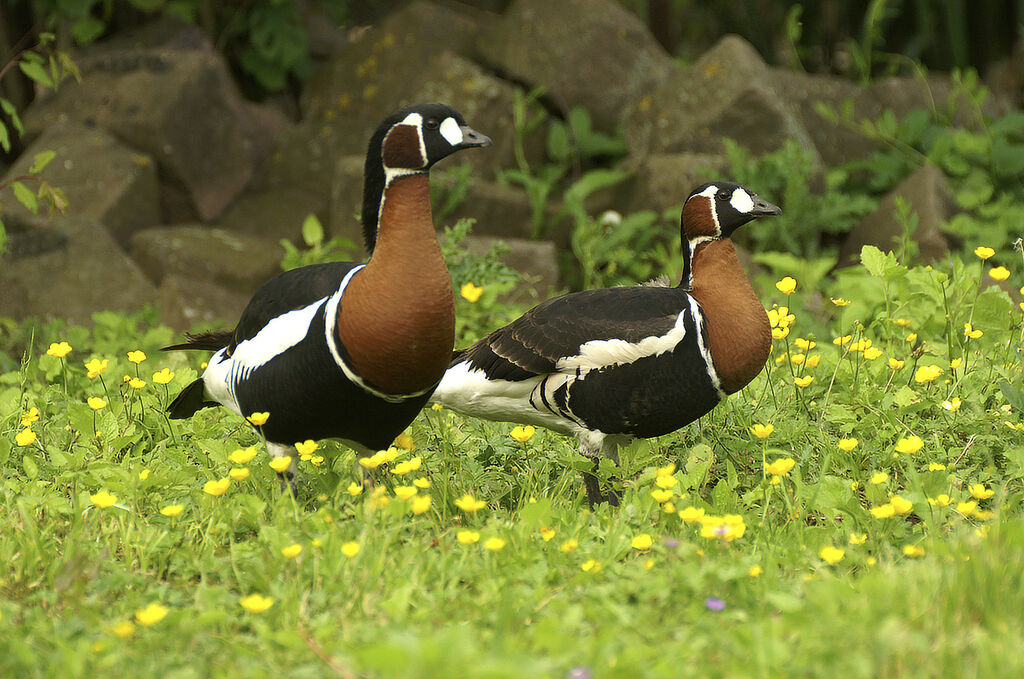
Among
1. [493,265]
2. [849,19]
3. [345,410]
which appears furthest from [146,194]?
[849,19]

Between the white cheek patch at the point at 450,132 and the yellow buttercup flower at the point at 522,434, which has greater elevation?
the white cheek patch at the point at 450,132

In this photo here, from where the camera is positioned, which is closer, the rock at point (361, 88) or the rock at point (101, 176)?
the rock at point (101, 176)

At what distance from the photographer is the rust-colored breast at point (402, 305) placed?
3.34 metres

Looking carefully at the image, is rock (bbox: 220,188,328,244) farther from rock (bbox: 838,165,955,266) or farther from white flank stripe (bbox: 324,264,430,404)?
white flank stripe (bbox: 324,264,430,404)

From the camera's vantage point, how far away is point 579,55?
8320mm

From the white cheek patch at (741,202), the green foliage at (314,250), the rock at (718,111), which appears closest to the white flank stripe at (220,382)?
the white cheek patch at (741,202)

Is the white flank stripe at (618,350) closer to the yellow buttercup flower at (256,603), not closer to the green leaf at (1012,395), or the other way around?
the green leaf at (1012,395)

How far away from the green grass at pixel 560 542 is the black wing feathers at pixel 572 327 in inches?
17.3

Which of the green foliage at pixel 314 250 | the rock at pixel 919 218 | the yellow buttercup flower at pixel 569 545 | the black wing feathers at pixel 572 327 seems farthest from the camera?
the rock at pixel 919 218

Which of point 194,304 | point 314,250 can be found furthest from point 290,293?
point 194,304

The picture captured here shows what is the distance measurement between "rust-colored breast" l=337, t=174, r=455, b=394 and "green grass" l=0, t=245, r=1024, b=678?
408 millimetres

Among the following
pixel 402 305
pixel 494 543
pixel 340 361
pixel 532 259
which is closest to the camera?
pixel 494 543

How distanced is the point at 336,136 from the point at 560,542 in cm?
594

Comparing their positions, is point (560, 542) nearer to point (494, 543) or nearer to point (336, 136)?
point (494, 543)
